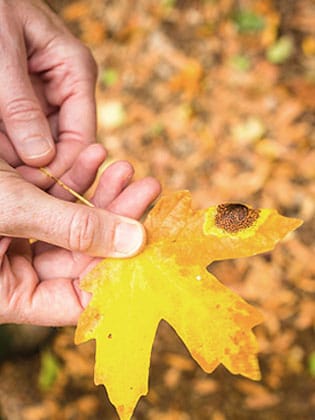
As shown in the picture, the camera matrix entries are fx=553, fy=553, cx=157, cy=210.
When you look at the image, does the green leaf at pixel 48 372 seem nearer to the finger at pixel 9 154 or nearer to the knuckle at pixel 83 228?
the finger at pixel 9 154

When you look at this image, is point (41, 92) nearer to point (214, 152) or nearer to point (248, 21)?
point (214, 152)

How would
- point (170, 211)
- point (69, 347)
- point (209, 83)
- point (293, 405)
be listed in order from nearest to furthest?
point (170, 211), point (293, 405), point (69, 347), point (209, 83)

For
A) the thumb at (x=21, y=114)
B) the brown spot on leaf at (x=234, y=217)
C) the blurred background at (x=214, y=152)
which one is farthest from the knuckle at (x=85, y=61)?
the blurred background at (x=214, y=152)

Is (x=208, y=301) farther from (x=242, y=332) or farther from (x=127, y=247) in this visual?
(x=127, y=247)

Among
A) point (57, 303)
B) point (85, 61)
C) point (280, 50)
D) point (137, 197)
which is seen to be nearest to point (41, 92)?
point (85, 61)

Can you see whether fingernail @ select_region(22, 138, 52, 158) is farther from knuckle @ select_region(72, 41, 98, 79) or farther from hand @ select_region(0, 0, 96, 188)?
knuckle @ select_region(72, 41, 98, 79)

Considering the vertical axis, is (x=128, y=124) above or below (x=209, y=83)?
below

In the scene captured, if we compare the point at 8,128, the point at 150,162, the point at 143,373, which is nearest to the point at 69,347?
the point at 150,162

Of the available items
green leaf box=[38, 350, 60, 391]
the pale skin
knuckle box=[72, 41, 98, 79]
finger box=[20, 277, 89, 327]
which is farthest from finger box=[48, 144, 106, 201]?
green leaf box=[38, 350, 60, 391]
